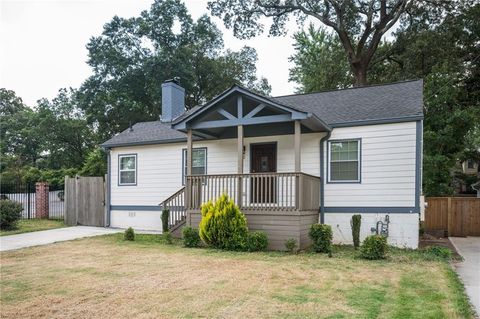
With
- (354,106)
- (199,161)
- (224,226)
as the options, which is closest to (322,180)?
(354,106)

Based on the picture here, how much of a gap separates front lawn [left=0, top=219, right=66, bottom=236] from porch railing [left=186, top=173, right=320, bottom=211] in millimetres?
6325

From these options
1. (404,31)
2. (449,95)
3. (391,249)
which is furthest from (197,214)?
(404,31)

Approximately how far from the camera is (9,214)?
12.8 m

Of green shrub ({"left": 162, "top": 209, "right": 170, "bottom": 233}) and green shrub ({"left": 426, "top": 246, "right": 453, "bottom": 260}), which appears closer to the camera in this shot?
green shrub ({"left": 426, "top": 246, "right": 453, "bottom": 260})

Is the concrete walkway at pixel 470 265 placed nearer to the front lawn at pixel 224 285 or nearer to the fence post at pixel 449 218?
the front lawn at pixel 224 285

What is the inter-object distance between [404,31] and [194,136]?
60.6 ft

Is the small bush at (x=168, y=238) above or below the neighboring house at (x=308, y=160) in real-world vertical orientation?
below

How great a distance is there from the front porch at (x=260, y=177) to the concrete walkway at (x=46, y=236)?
3.02 metres

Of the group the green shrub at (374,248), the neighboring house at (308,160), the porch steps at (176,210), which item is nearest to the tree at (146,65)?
the neighboring house at (308,160)

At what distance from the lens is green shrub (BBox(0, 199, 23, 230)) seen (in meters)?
12.7

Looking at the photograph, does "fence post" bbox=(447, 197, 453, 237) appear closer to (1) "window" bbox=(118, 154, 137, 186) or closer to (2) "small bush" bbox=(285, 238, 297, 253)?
(2) "small bush" bbox=(285, 238, 297, 253)

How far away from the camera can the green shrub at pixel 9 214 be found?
12.7m

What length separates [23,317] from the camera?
14.6 feet

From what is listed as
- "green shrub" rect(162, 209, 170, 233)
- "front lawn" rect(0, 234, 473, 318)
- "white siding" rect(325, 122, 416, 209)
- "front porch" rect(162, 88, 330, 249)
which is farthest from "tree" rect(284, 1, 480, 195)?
"green shrub" rect(162, 209, 170, 233)
